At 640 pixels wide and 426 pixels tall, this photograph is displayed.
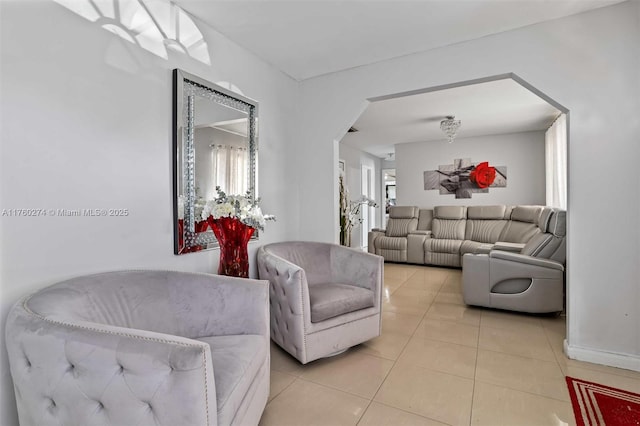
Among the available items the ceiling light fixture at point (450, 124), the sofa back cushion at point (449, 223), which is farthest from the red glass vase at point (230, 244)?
the sofa back cushion at point (449, 223)

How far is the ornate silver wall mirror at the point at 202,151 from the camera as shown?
2080 millimetres

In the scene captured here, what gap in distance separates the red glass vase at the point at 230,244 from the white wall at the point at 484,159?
5609 millimetres

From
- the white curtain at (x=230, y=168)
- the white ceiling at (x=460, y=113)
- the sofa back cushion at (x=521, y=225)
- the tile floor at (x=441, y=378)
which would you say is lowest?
the tile floor at (x=441, y=378)

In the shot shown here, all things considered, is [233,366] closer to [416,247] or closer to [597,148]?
[597,148]

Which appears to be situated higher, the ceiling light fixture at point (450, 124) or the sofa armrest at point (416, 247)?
the ceiling light fixture at point (450, 124)

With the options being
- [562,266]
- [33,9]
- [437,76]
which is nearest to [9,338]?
[33,9]

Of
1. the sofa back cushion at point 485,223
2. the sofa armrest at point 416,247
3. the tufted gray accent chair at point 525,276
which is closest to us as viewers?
the tufted gray accent chair at point 525,276

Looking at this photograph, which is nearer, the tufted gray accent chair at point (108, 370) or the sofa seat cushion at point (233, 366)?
the tufted gray accent chair at point (108, 370)

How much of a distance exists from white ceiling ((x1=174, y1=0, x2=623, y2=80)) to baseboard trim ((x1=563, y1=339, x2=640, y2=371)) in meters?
2.39

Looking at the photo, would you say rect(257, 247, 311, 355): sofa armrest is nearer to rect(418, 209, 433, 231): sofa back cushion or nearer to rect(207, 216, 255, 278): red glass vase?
rect(207, 216, 255, 278): red glass vase

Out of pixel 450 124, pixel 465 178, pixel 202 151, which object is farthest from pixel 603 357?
pixel 465 178

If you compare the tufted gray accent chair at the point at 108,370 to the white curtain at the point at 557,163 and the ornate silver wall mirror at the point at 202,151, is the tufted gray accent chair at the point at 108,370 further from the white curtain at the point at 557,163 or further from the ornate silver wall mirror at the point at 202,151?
the white curtain at the point at 557,163

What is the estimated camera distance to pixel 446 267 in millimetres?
5688

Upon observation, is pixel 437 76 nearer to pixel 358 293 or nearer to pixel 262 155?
pixel 262 155
